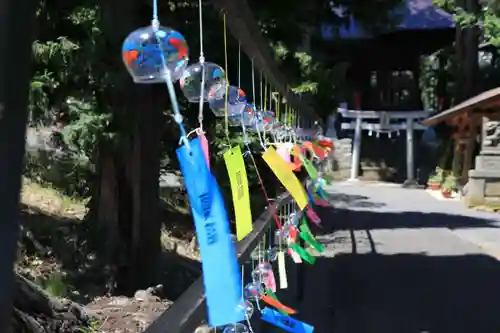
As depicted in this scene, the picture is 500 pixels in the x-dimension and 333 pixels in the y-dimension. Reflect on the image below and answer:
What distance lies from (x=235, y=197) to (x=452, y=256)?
807 cm

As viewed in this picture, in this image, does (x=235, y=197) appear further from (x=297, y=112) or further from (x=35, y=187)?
(x=35, y=187)

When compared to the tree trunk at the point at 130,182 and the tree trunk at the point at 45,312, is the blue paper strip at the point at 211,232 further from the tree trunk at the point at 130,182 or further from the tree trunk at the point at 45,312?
the tree trunk at the point at 130,182

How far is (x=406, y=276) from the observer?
8.02 metres

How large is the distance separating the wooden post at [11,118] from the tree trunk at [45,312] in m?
3.30

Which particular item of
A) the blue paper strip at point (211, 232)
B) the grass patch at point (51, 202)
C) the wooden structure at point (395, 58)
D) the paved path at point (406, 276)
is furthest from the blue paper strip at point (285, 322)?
the wooden structure at point (395, 58)

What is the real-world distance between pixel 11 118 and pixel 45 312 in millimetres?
3940

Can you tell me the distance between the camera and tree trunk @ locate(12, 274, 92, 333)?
4.32 meters

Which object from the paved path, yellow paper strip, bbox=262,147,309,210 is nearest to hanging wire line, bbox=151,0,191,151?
yellow paper strip, bbox=262,147,309,210

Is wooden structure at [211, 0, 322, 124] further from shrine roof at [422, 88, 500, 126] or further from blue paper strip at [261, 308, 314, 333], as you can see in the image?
shrine roof at [422, 88, 500, 126]

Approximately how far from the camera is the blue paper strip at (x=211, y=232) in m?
1.65

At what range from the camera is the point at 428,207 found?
18.3m

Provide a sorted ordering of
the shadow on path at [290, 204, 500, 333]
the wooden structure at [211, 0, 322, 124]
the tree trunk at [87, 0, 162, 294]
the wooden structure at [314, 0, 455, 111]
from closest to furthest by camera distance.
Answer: the wooden structure at [211, 0, 322, 124] → the shadow on path at [290, 204, 500, 333] → the tree trunk at [87, 0, 162, 294] → the wooden structure at [314, 0, 455, 111]

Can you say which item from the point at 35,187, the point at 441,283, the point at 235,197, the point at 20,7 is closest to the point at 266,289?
the point at 235,197

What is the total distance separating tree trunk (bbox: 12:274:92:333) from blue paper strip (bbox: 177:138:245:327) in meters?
2.65
